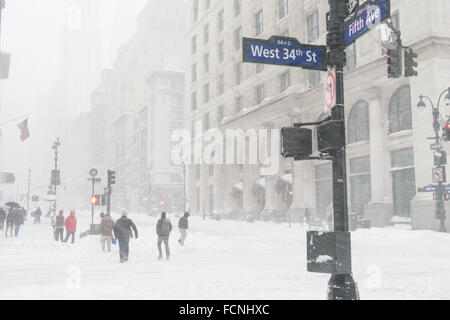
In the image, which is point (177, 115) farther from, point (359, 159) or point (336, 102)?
point (336, 102)

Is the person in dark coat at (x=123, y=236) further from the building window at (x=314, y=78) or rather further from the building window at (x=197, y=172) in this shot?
the building window at (x=197, y=172)

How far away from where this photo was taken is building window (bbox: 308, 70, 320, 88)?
41.5m

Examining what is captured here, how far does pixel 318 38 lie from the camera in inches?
1645

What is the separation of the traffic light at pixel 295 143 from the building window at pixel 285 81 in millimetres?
39092

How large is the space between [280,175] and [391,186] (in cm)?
1408

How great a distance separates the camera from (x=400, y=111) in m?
33.1

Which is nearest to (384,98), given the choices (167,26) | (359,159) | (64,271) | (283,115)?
(359,159)

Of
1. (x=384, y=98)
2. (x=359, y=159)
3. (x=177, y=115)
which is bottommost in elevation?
(x=359, y=159)

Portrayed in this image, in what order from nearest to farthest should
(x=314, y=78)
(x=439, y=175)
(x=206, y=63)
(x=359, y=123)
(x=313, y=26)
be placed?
(x=439, y=175), (x=359, y=123), (x=314, y=78), (x=313, y=26), (x=206, y=63)

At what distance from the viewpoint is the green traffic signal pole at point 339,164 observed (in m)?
6.63

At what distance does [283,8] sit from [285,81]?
7.82m

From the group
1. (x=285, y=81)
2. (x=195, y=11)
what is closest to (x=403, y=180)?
(x=285, y=81)

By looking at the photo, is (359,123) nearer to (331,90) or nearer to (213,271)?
(213,271)

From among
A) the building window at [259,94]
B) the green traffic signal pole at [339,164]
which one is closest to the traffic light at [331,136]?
the green traffic signal pole at [339,164]
